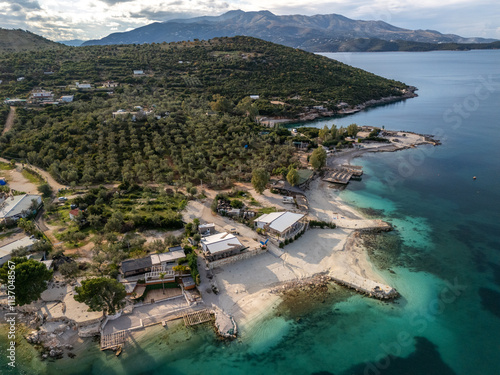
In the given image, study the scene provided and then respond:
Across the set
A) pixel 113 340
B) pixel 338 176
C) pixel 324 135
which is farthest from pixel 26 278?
pixel 324 135

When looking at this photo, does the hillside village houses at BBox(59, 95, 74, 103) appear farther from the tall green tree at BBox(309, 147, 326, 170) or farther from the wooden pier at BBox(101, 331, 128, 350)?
the wooden pier at BBox(101, 331, 128, 350)

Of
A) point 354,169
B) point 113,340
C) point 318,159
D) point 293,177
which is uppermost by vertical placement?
point 318,159

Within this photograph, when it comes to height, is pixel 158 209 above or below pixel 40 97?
below

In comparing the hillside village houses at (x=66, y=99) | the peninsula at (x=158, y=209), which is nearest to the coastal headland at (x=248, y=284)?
the peninsula at (x=158, y=209)

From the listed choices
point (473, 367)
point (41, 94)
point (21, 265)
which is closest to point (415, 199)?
point (473, 367)

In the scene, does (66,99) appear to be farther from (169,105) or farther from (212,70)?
(212,70)

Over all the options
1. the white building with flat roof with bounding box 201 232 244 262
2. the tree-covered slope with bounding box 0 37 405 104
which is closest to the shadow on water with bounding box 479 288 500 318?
the white building with flat roof with bounding box 201 232 244 262

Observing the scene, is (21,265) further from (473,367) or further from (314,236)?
(473,367)
